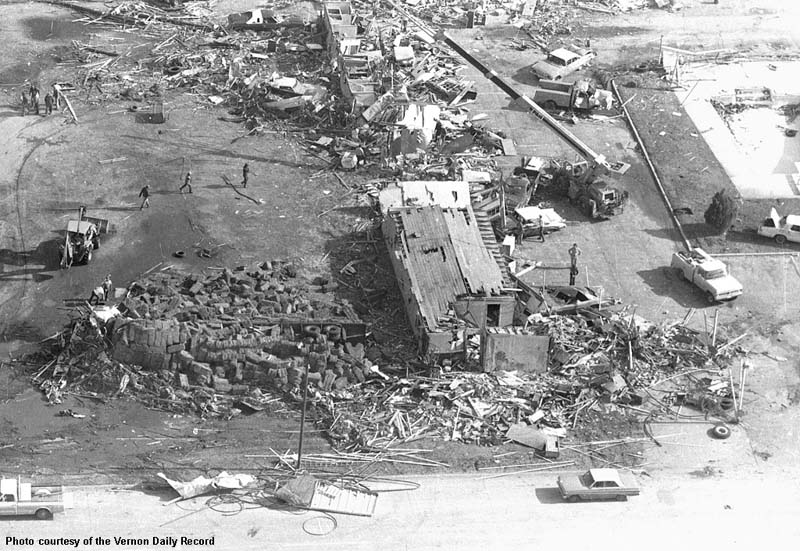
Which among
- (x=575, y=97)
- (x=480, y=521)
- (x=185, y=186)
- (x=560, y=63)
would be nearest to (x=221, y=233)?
(x=185, y=186)

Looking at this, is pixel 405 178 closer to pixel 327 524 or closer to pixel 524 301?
pixel 524 301

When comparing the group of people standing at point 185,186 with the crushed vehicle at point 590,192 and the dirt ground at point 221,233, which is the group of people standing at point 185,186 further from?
the crushed vehicle at point 590,192

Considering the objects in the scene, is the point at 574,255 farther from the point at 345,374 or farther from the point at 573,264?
the point at 345,374

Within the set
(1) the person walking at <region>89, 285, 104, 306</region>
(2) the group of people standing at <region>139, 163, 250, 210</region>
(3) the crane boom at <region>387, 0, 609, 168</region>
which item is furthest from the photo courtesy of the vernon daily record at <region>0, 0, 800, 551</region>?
(3) the crane boom at <region>387, 0, 609, 168</region>

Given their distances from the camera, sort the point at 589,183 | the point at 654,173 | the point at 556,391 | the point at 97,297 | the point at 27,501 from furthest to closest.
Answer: the point at 654,173 < the point at 589,183 < the point at 97,297 < the point at 556,391 < the point at 27,501

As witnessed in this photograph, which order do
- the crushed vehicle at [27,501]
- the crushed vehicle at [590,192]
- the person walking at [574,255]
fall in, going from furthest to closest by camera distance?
the crushed vehicle at [590,192], the person walking at [574,255], the crushed vehicle at [27,501]

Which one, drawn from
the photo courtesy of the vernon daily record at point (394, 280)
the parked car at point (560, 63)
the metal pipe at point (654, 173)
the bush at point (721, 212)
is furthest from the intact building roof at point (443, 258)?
the parked car at point (560, 63)

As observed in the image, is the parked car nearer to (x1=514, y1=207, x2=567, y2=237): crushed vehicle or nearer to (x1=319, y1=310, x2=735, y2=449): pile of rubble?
(x1=514, y1=207, x2=567, y2=237): crushed vehicle
